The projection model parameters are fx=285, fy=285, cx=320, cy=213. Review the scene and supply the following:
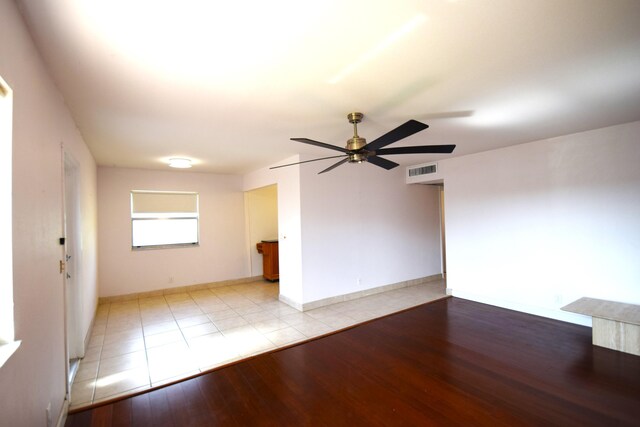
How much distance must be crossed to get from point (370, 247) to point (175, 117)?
150 inches

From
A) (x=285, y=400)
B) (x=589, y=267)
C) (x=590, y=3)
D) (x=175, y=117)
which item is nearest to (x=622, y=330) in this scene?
(x=589, y=267)

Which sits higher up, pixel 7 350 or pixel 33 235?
pixel 33 235

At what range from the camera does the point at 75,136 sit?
2969mm

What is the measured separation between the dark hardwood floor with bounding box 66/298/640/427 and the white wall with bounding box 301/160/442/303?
1495mm

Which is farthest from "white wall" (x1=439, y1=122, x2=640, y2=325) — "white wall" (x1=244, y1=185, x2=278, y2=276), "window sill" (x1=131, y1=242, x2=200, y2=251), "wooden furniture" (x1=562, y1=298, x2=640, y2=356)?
"window sill" (x1=131, y1=242, x2=200, y2=251)

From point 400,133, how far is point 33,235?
2.40 m

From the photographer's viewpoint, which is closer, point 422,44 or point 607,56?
point 422,44

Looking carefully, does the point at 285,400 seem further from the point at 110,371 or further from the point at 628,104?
the point at 628,104

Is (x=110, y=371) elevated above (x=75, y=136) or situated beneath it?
situated beneath

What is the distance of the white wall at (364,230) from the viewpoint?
15.2 ft

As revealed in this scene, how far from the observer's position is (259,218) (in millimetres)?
6812

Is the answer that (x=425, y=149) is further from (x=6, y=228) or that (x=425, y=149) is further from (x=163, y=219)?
(x=163, y=219)

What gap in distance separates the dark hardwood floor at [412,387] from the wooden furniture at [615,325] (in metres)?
0.11

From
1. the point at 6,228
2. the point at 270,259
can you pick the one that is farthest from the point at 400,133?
the point at 270,259
